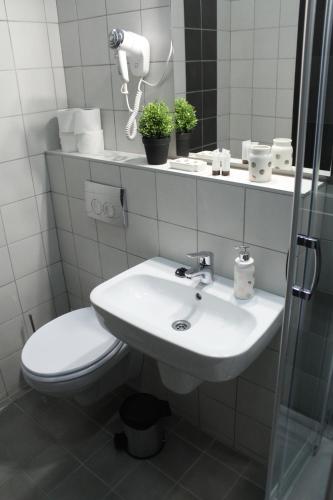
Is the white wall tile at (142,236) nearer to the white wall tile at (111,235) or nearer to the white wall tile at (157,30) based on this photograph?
the white wall tile at (111,235)

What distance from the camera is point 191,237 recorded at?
64.2 inches

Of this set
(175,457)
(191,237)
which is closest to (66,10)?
(191,237)

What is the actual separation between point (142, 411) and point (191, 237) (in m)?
0.81

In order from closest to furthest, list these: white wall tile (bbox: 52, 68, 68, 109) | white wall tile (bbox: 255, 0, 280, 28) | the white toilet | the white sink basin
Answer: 1. the white sink basin
2. white wall tile (bbox: 255, 0, 280, 28)
3. the white toilet
4. white wall tile (bbox: 52, 68, 68, 109)

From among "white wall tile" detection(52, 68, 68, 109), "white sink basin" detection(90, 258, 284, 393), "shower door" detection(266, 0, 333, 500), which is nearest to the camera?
"shower door" detection(266, 0, 333, 500)

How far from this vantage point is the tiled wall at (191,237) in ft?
4.68

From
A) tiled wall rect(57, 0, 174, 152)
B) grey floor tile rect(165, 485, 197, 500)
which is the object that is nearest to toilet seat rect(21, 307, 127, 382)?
grey floor tile rect(165, 485, 197, 500)

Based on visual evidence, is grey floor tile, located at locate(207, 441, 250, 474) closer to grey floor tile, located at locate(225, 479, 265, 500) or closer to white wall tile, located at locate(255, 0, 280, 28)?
grey floor tile, located at locate(225, 479, 265, 500)

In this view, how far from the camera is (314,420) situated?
1.35m

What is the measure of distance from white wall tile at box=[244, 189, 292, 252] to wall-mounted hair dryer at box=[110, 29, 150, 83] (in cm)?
69

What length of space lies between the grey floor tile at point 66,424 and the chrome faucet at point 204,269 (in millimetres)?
961

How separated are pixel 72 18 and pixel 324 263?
1.53 m

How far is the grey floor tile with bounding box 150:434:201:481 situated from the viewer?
1.81 m

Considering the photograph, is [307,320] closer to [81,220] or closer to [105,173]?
[105,173]
